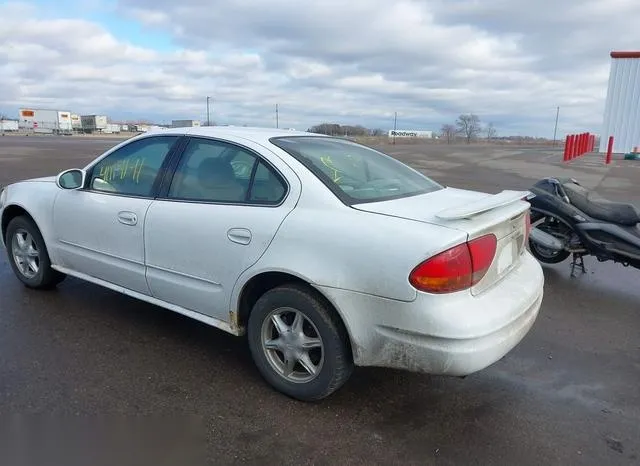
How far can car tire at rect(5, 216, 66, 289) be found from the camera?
4723 mm

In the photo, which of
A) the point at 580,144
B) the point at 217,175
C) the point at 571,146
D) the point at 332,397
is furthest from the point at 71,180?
the point at 580,144

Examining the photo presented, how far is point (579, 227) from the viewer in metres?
5.58

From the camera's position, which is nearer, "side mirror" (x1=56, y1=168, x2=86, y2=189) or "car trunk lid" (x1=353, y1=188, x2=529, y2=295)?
"car trunk lid" (x1=353, y1=188, x2=529, y2=295)

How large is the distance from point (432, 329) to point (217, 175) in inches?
70.3

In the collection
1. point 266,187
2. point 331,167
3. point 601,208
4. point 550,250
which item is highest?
point 331,167

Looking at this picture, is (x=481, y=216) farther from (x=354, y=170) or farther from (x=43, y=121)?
A: (x=43, y=121)

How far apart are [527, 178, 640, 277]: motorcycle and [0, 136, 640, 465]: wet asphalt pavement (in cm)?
90

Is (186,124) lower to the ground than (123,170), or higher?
higher

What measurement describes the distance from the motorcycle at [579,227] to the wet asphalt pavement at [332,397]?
903 millimetres

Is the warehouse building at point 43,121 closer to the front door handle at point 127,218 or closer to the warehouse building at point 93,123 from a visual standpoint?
the warehouse building at point 93,123

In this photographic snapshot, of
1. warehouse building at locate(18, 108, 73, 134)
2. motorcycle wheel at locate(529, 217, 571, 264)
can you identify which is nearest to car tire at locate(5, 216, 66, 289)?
motorcycle wheel at locate(529, 217, 571, 264)

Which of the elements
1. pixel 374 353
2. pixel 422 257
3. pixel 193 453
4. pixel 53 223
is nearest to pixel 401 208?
pixel 422 257

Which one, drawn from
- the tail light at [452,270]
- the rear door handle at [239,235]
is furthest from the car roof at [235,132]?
the tail light at [452,270]

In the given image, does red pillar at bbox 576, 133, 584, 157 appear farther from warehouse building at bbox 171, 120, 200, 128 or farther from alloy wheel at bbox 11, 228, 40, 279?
alloy wheel at bbox 11, 228, 40, 279
